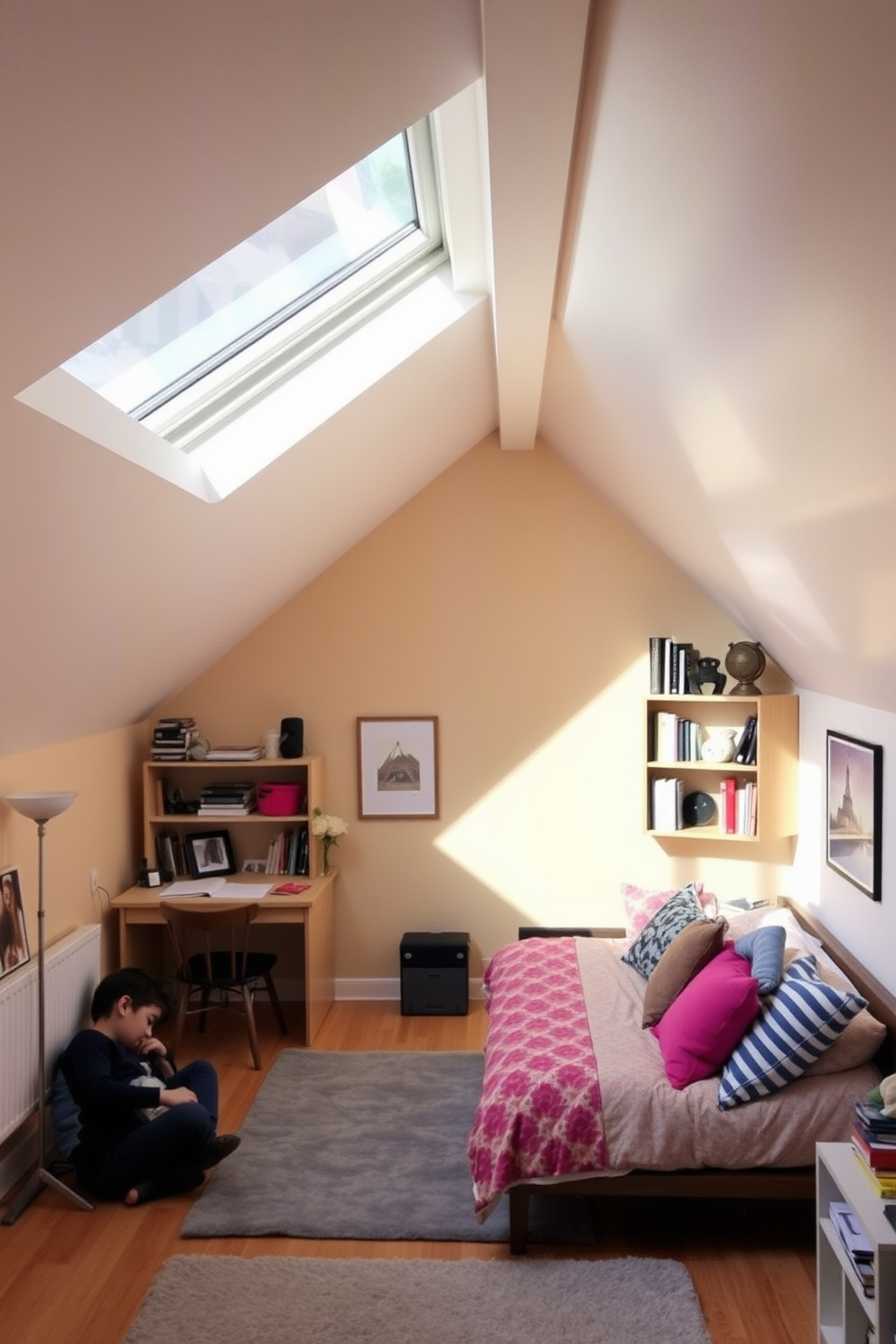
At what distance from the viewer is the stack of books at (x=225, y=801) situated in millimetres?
5609

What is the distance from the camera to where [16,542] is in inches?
110

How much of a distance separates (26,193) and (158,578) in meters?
2.18

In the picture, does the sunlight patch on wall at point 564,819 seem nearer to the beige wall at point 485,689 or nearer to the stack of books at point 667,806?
the beige wall at point 485,689

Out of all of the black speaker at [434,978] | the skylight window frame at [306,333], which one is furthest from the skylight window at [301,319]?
the black speaker at [434,978]

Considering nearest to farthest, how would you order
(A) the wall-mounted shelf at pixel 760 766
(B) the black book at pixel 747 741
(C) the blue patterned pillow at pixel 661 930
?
(C) the blue patterned pillow at pixel 661 930 → (A) the wall-mounted shelf at pixel 760 766 → (B) the black book at pixel 747 741

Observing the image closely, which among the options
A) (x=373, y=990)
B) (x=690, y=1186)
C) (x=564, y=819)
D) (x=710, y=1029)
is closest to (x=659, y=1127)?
(x=690, y=1186)

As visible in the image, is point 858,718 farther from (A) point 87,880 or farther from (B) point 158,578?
(A) point 87,880

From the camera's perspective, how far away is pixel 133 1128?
389 cm

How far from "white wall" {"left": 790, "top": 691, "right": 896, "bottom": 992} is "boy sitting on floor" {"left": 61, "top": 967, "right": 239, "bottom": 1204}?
239 centimetres

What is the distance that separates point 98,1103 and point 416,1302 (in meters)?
1.37

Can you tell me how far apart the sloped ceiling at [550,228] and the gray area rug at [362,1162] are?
5.99 ft

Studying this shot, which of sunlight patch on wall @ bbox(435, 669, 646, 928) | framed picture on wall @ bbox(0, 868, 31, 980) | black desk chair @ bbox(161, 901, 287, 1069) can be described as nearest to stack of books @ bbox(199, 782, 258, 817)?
black desk chair @ bbox(161, 901, 287, 1069)

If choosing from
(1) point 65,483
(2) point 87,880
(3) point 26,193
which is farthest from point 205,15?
(2) point 87,880

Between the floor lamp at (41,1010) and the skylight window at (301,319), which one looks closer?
the skylight window at (301,319)
